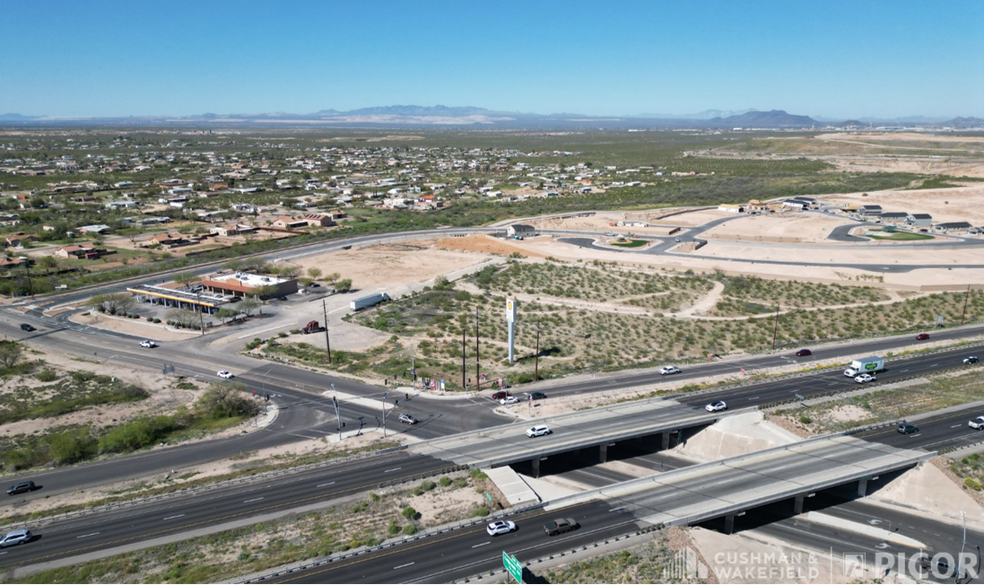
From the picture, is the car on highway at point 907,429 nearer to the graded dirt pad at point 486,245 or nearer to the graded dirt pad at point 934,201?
the graded dirt pad at point 486,245

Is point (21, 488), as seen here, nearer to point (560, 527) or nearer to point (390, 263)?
point (560, 527)

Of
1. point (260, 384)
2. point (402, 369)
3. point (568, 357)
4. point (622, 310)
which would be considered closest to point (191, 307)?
point (260, 384)

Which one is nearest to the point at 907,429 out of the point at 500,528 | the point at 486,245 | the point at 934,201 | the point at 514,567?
the point at 500,528

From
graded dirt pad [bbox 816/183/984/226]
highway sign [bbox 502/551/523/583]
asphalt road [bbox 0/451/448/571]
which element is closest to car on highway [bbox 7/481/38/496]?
asphalt road [bbox 0/451/448/571]

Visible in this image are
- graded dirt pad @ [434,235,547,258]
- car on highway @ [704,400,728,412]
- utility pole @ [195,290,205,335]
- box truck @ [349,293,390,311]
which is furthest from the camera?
graded dirt pad @ [434,235,547,258]

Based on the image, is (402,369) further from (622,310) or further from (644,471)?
(622,310)

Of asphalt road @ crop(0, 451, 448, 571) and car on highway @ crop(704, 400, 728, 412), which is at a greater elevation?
car on highway @ crop(704, 400, 728, 412)

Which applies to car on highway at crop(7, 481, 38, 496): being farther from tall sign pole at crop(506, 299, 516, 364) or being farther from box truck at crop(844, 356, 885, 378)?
box truck at crop(844, 356, 885, 378)
